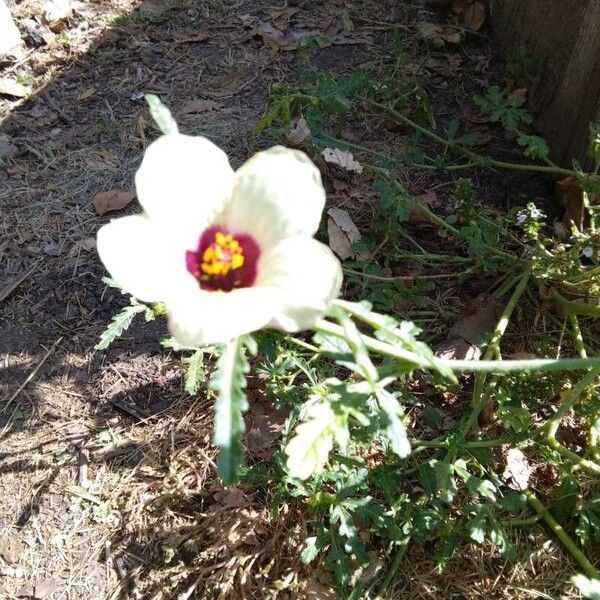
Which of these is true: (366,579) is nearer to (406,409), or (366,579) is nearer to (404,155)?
(406,409)

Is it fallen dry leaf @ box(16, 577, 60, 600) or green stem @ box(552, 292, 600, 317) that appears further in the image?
green stem @ box(552, 292, 600, 317)

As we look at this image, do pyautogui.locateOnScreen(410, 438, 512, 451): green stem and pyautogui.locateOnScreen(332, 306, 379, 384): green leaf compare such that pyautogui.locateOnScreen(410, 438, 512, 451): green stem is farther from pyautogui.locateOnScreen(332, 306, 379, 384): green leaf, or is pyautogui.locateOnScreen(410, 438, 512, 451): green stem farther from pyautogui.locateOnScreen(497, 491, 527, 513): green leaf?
pyautogui.locateOnScreen(332, 306, 379, 384): green leaf

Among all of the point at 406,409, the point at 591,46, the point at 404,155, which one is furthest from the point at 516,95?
the point at 406,409

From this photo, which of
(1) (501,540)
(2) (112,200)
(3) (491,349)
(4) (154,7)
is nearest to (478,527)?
(1) (501,540)

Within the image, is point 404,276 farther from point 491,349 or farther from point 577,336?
point 577,336

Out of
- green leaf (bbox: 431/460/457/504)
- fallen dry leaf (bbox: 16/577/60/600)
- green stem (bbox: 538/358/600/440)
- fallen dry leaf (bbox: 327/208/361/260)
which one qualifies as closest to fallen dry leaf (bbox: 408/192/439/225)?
fallen dry leaf (bbox: 327/208/361/260)

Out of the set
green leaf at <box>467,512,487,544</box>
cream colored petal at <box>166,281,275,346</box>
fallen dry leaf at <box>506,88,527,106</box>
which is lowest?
green leaf at <box>467,512,487,544</box>

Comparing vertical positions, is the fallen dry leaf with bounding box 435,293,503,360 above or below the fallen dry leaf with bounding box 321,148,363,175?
below
